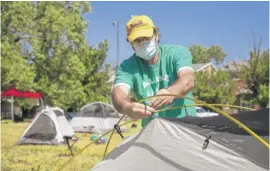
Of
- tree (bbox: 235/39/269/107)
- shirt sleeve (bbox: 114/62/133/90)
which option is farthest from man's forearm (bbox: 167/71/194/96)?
tree (bbox: 235/39/269/107)

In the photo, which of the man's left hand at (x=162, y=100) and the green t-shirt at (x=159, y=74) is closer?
the man's left hand at (x=162, y=100)

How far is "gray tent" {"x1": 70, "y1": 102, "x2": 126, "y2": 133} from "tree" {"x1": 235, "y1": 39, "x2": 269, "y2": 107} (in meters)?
19.3

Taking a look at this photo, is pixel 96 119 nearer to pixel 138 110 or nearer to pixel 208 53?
pixel 138 110

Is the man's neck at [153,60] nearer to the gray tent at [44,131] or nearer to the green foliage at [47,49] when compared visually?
the gray tent at [44,131]

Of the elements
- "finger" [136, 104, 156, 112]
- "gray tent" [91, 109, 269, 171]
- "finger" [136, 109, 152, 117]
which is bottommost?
"gray tent" [91, 109, 269, 171]

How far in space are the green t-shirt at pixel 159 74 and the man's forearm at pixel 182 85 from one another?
5.4 inches

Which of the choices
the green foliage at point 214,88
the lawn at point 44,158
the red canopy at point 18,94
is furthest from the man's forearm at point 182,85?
the green foliage at point 214,88

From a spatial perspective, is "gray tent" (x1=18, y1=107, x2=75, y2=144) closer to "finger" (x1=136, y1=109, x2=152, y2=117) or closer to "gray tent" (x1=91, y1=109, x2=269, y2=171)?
"gray tent" (x1=91, y1=109, x2=269, y2=171)

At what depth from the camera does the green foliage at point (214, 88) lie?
1651 inches

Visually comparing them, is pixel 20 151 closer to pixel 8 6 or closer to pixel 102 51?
pixel 8 6

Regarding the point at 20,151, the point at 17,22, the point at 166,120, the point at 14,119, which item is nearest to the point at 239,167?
the point at 166,120

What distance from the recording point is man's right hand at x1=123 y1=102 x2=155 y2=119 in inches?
132

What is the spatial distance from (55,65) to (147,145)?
86.8 ft

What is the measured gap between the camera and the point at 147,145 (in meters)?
3.72
